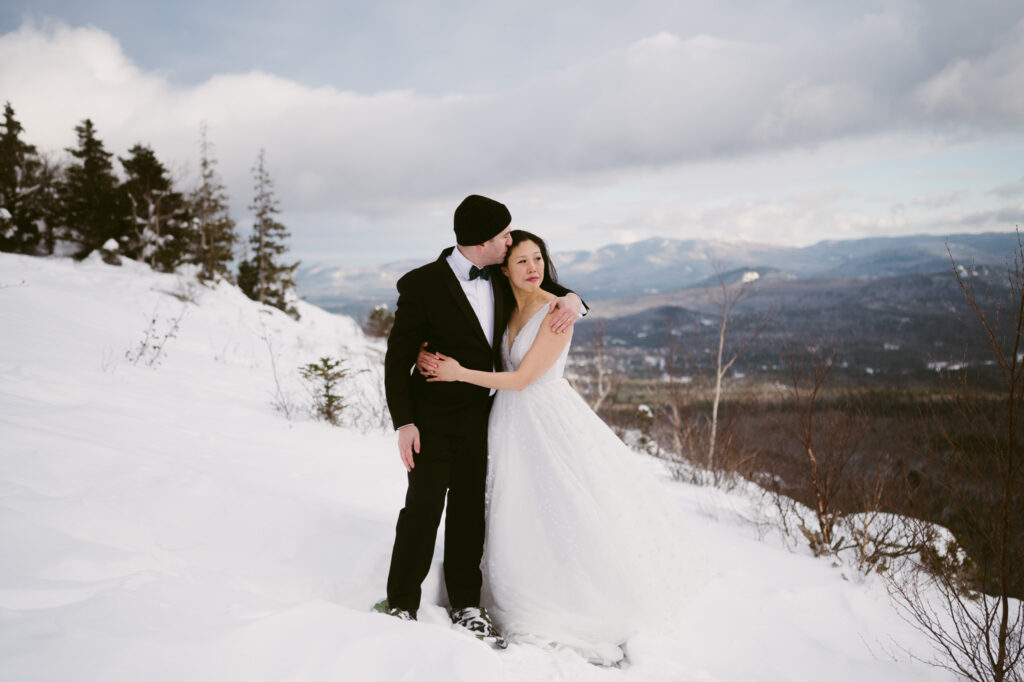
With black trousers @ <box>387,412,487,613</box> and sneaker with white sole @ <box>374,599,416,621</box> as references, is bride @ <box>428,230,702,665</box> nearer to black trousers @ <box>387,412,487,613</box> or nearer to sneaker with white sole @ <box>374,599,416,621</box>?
black trousers @ <box>387,412,487,613</box>

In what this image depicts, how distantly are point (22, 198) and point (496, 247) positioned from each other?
19808 mm

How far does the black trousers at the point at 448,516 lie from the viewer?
100 inches

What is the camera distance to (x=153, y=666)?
1480 millimetres

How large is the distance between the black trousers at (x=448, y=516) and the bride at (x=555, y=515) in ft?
0.29

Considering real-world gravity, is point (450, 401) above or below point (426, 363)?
below

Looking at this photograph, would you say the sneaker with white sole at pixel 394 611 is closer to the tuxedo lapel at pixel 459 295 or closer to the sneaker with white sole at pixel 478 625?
the sneaker with white sole at pixel 478 625

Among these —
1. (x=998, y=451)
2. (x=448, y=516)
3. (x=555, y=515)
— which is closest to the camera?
(x=998, y=451)

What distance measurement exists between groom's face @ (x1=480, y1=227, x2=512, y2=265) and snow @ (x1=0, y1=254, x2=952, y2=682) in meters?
1.72

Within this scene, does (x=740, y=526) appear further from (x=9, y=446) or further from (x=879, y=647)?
(x=9, y=446)

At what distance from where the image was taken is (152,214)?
16.2 meters

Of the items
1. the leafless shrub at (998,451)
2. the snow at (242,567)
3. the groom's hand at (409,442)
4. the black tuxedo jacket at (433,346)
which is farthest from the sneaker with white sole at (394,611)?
the leafless shrub at (998,451)

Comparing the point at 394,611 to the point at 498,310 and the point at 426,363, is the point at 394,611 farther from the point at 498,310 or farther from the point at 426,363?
the point at 498,310

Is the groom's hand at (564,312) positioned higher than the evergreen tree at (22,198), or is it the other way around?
the evergreen tree at (22,198)

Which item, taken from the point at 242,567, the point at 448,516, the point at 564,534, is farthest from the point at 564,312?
the point at 242,567
